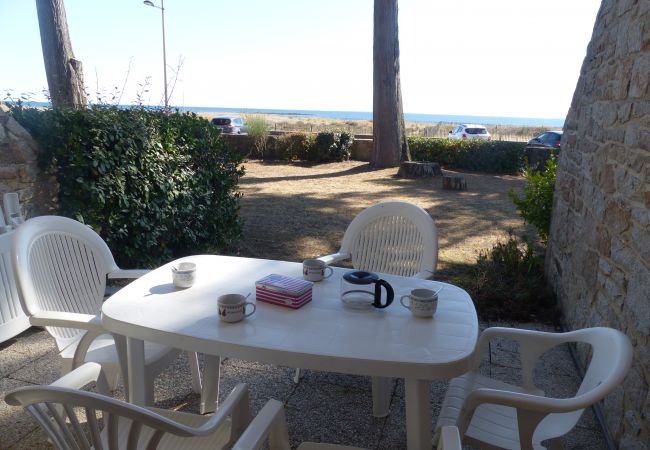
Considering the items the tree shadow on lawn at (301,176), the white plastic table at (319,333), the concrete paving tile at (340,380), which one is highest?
the white plastic table at (319,333)

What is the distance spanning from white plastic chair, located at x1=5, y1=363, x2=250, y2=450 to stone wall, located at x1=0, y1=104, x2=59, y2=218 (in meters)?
2.18

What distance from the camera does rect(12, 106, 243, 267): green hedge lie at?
123 inches

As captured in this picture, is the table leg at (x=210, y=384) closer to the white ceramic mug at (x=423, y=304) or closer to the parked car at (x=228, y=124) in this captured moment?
the white ceramic mug at (x=423, y=304)

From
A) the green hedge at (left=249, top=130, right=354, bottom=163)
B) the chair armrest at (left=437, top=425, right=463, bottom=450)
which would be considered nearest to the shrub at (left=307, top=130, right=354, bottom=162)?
the green hedge at (left=249, top=130, right=354, bottom=163)

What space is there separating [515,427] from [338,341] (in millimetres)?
699

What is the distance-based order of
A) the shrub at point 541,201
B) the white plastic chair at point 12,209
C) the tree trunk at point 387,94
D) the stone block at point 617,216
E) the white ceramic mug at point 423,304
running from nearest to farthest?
1. the white ceramic mug at point 423,304
2. the stone block at point 617,216
3. the white plastic chair at point 12,209
4. the shrub at point 541,201
5. the tree trunk at point 387,94

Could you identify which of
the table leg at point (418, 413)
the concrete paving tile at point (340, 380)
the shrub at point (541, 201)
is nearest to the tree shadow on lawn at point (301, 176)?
the shrub at point (541, 201)

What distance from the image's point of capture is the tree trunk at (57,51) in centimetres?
588

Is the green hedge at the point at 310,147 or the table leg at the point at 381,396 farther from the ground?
the green hedge at the point at 310,147

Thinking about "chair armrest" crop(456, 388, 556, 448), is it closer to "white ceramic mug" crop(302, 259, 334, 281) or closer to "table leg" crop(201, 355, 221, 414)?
"white ceramic mug" crop(302, 259, 334, 281)

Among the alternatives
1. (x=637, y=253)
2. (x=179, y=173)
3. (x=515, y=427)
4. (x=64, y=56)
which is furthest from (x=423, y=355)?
(x=64, y=56)

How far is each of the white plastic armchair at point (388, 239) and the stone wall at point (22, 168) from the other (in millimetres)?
2151

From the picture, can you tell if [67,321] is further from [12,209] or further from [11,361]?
[12,209]

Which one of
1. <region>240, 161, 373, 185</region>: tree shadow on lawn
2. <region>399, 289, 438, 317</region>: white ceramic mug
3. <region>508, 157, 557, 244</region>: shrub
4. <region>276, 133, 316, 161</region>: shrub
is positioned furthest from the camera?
<region>276, 133, 316, 161</region>: shrub
